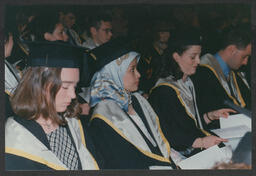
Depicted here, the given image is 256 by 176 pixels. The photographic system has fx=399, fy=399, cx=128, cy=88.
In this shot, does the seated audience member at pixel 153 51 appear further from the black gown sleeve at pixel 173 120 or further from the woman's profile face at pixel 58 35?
the woman's profile face at pixel 58 35

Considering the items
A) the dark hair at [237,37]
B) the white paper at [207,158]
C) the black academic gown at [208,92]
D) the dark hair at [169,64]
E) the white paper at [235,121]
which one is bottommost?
the white paper at [207,158]

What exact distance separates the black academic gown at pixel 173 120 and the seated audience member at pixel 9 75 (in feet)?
3.91

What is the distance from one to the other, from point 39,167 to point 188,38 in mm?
1720

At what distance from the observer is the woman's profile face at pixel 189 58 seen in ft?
11.8

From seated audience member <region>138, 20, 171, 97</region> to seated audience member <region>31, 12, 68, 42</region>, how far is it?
73 cm

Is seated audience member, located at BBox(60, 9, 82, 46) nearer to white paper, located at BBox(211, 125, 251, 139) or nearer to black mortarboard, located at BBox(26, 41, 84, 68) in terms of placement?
black mortarboard, located at BBox(26, 41, 84, 68)

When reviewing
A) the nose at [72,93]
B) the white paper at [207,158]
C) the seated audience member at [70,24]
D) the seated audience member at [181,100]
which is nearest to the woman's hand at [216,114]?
the seated audience member at [181,100]

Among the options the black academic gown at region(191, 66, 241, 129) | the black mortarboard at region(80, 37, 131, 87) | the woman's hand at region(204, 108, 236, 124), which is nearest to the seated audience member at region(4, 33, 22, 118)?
the black mortarboard at region(80, 37, 131, 87)

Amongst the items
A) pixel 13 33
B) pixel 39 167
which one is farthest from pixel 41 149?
pixel 13 33

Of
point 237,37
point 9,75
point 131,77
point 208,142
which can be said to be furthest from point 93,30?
point 208,142

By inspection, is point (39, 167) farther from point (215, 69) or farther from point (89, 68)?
point (215, 69)

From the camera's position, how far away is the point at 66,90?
11.1 ft

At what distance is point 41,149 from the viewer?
330 cm

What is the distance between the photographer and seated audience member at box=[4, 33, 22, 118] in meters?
3.45
